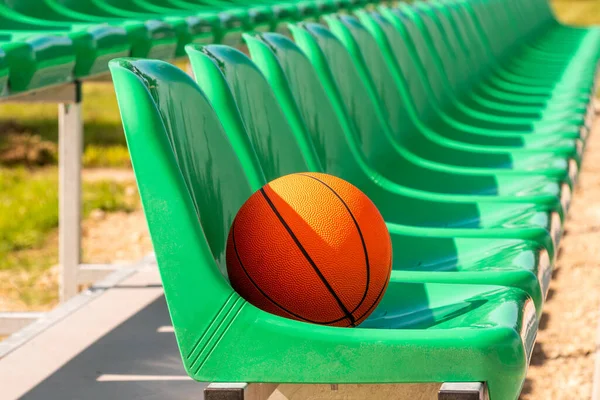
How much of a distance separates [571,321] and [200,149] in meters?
2.04

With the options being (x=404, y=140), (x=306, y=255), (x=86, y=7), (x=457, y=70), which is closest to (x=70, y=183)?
(x=404, y=140)

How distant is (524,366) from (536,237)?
0.85 m

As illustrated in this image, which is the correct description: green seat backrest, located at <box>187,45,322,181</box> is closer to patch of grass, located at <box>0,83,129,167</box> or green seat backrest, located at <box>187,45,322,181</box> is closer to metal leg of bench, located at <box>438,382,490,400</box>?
metal leg of bench, located at <box>438,382,490,400</box>

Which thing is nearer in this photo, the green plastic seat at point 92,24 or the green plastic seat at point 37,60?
the green plastic seat at point 37,60

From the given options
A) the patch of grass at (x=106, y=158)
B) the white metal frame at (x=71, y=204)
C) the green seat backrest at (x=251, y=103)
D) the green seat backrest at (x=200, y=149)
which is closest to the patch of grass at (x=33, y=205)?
the patch of grass at (x=106, y=158)

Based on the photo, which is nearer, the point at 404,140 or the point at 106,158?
the point at 404,140

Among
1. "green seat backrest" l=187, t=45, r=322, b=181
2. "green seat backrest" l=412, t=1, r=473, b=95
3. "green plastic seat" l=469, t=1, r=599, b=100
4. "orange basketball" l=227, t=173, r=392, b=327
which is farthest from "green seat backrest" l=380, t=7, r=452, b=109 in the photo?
"orange basketball" l=227, t=173, r=392, b=327

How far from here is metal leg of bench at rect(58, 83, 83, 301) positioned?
133 inches

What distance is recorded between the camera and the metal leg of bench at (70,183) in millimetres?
3391

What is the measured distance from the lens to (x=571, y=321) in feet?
11.5

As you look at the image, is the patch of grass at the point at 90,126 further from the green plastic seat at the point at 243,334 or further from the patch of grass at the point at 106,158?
the green plastic seat at the point at 243,334

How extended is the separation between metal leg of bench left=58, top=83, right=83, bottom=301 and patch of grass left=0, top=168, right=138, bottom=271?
984 millimetres

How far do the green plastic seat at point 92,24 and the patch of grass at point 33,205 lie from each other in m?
1.06

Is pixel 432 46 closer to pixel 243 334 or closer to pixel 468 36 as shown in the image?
pixel 468 36
